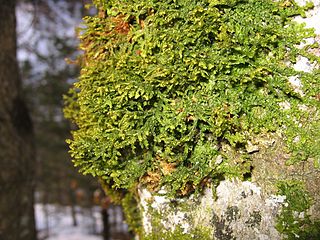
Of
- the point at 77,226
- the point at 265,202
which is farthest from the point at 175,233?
the point at 77,226

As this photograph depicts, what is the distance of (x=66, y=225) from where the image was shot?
1553 centimetres

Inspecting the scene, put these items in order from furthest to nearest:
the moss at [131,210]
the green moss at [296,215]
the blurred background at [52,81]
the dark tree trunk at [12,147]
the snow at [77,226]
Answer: the snow at [77,226] < the blurred background at [52,81] < the dark tree trunk at [12,147] < the moss at [131,210] < the green moss at [296,215]

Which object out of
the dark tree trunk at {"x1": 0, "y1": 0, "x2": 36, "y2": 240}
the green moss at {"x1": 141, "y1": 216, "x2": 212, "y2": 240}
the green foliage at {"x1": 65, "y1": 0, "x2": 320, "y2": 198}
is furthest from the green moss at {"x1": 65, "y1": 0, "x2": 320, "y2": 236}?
A: the dark tree trunk at {"x1": 0, "y1": 0, "x2": 36, "y2": 240}

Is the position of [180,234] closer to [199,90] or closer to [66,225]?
[199,90]

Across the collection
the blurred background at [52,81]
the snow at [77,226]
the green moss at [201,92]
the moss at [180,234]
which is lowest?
the snow at [77,226]

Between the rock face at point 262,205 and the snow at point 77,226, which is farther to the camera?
the snow at point 77,226

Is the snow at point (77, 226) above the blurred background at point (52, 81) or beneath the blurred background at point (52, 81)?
beneath

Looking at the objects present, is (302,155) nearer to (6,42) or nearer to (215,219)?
(215,219)

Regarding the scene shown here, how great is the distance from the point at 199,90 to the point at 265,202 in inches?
14.6

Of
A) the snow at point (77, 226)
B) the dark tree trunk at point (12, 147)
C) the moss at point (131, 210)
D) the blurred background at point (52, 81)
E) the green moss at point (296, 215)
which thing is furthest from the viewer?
the snow at point (77, 226)

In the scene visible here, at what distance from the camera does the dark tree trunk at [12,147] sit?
2843 mm

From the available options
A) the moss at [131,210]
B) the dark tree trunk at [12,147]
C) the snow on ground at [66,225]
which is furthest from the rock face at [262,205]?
the snow on ground at [66,225]

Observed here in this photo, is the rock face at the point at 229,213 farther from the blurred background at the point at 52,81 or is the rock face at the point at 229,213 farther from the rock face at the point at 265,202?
the blurred background at the point at 52,81

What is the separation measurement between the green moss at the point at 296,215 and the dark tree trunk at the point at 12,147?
2.57 meters
